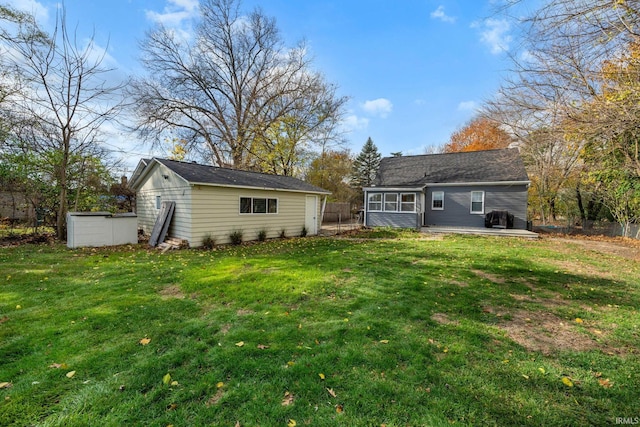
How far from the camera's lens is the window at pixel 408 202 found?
15.5 m

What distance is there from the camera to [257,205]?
11.2 meters

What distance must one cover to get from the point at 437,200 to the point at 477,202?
2.03m

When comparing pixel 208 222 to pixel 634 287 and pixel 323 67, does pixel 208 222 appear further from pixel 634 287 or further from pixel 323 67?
pixel 323 67

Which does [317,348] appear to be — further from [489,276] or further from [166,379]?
[489,276]

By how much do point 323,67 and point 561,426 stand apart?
21.3 m

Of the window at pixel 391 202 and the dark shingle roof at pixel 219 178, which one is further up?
the dark shingle roof at pixel 219 178

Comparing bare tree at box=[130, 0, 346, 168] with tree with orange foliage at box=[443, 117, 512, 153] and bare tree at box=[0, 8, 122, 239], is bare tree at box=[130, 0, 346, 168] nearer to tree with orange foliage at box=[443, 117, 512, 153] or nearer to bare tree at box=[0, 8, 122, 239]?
A: bare tree at box=[0, 8, 122, 239]

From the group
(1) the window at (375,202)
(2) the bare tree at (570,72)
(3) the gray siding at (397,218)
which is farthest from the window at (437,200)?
(2) the bare tree at (570,72)

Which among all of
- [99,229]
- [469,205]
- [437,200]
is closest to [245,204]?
[99,229]

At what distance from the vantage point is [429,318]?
3607 mm

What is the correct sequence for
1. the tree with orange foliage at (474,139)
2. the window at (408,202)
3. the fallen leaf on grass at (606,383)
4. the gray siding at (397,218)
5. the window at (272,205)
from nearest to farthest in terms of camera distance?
the fallen leaf on grass at (606,383) → the window at (272,205) → the gray siding at (397,218) → the window at (408,202) → the tree with orange foliage at (474,139)

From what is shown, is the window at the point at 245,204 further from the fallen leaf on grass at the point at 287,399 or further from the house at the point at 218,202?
the fallen leaf on grass at the point at 287,399

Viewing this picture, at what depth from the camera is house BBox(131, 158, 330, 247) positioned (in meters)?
9.44

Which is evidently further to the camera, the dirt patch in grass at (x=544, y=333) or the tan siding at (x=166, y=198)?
the tan siding at (x=166, y=198)
